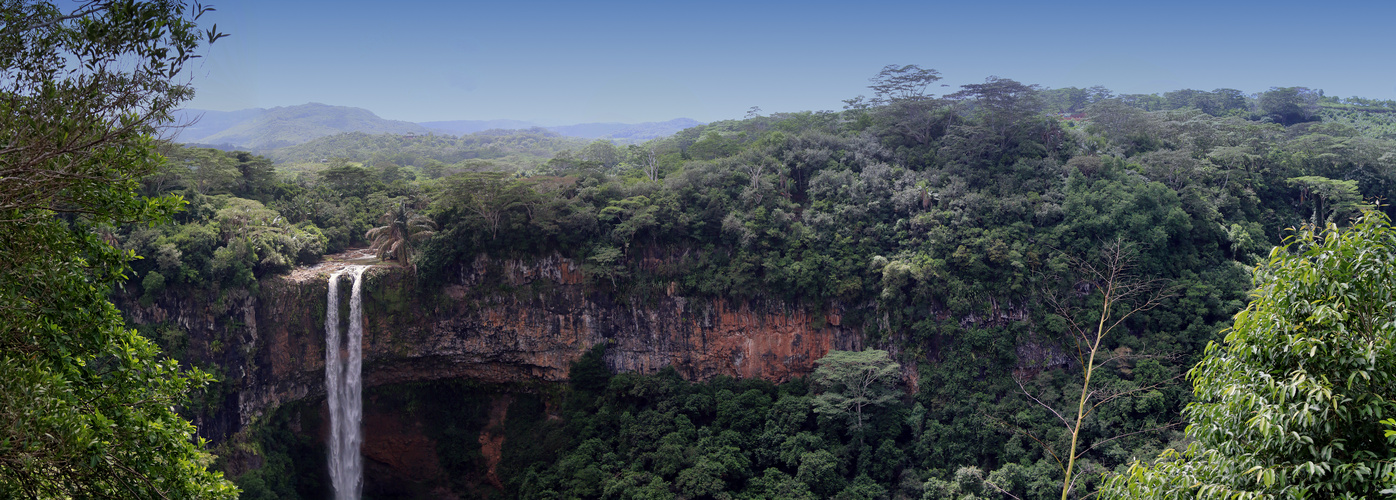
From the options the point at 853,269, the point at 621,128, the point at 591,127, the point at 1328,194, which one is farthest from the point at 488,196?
the point at 591,127

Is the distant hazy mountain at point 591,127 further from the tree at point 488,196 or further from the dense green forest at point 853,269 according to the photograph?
the tree at point 488,196

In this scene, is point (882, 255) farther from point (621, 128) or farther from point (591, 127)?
point (591, 127)

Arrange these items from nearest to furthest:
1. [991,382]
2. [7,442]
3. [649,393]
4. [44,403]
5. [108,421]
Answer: [7,442], [44,403], [108,421], [991,382], [649,393]

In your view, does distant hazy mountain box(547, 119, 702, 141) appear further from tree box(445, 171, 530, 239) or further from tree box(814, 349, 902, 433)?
tree box(814, 349, 902, 433)

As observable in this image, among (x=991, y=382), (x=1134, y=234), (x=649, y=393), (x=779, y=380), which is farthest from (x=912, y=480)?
(x=1134, y=234)

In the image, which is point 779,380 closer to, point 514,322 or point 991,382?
point 991,382

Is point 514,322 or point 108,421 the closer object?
point 108,421
